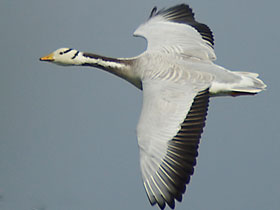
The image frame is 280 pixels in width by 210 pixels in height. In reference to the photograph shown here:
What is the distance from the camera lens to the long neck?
3.24 meters

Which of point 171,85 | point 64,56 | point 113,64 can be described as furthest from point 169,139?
point 64,56

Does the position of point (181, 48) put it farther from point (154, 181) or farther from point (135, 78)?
point (154, 181)

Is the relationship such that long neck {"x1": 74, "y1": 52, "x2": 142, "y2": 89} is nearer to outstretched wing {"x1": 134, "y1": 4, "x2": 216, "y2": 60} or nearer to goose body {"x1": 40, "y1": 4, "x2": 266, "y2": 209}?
goose body {"x1": 40, "y1": 4, "x2": 266, "y2": 209}

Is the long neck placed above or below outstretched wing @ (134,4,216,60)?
below

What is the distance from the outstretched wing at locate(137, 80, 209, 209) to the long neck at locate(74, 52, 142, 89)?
14.8 inches

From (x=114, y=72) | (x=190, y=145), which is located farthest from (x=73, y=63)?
(x=190, y=145)

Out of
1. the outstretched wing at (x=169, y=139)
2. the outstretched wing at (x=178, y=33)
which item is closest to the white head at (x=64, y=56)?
the outstretched wing at (x=178, y=33)

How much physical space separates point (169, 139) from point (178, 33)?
1083 mm

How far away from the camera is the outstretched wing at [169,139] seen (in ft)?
8.54

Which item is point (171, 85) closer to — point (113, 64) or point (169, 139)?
point (169, 139)

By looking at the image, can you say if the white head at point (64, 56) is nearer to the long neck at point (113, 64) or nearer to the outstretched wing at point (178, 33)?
the long neck at point (113, 64)

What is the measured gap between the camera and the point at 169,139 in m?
2.69

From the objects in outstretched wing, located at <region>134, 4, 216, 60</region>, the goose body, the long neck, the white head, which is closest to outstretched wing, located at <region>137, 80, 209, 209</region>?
the goose body

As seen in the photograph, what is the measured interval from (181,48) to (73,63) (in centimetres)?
66
